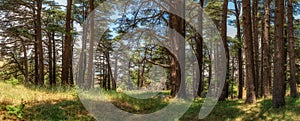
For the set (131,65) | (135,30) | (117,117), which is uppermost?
(135,30)

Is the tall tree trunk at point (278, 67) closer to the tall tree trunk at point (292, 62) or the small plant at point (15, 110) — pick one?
the tall tree trunk at point (292, 62)

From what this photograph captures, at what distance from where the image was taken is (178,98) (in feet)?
38.9

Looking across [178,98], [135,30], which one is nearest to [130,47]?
[135,30]

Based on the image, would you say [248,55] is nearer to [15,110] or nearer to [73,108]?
[73,108]

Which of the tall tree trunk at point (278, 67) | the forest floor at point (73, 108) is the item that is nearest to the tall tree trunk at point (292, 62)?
the forest floor at point (73, 108)

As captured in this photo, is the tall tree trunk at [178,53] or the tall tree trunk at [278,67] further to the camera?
the tall tree trunk at [178,53]

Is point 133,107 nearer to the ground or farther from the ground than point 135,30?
nearer to the ground

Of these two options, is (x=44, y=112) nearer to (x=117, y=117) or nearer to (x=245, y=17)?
(x=117, y=117)

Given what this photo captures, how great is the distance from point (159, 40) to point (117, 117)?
597cm

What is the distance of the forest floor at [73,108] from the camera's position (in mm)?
7285

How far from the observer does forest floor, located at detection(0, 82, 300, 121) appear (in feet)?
23.9

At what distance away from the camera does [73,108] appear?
8.36 meters

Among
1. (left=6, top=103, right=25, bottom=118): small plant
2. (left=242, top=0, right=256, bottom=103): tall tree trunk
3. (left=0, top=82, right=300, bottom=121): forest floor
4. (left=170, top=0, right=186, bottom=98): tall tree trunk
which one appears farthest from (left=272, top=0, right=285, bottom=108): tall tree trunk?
(left=6, top=103, right=25, bottom=118): small plant

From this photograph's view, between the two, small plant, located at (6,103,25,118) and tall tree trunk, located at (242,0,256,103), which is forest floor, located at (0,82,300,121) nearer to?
small plant, located at (6,103,25,118)
